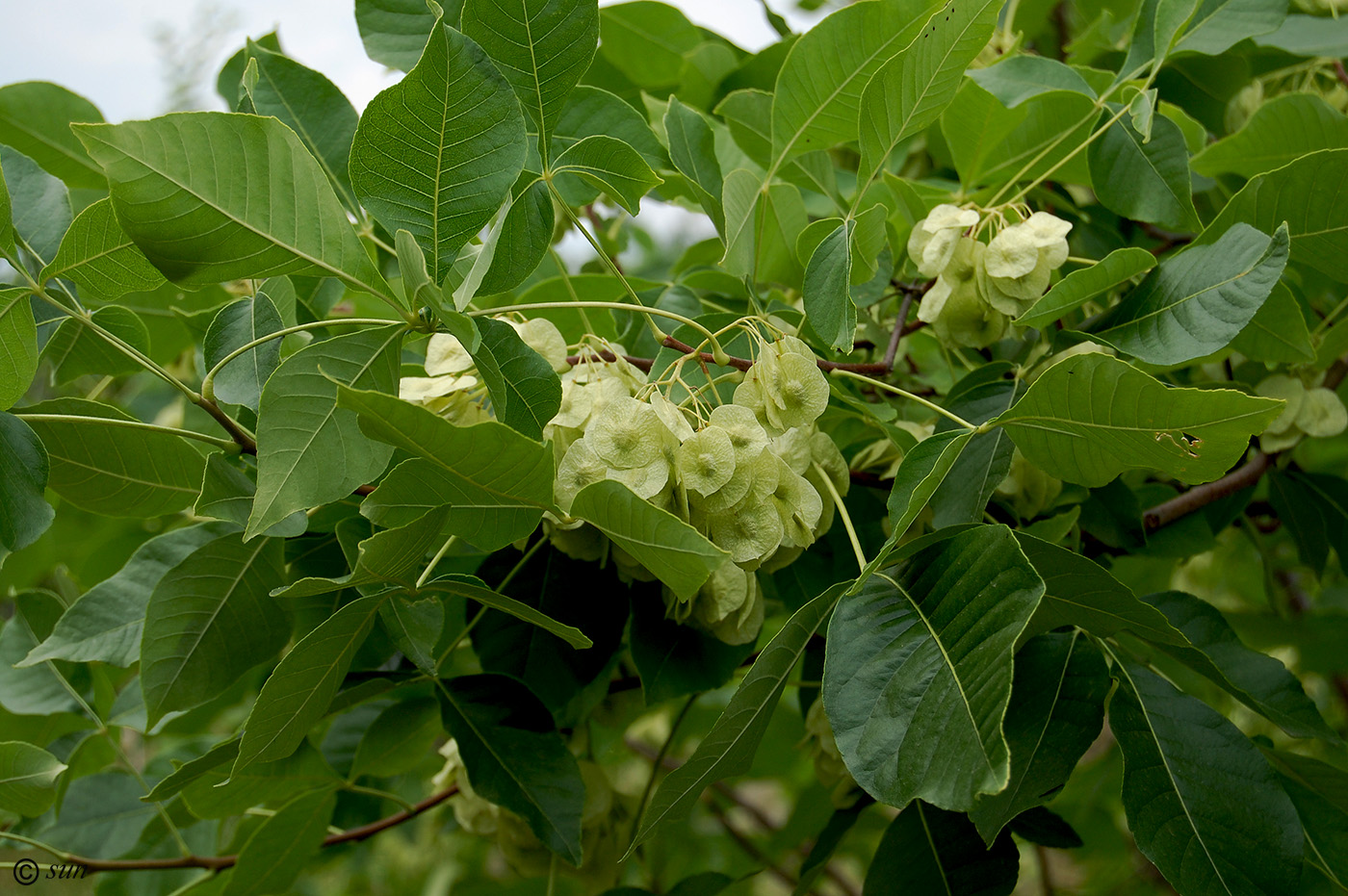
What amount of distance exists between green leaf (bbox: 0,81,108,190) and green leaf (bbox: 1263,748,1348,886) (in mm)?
1312

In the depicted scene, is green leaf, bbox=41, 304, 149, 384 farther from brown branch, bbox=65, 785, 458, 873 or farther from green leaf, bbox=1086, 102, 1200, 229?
green leaf, bbox=1086, 102, 1200, 229

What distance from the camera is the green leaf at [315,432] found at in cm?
59

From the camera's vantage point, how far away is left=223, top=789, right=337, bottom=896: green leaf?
3.29ft

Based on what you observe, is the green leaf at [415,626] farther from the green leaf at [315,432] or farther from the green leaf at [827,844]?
the green leaf at [827,844]

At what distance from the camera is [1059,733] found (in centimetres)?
77

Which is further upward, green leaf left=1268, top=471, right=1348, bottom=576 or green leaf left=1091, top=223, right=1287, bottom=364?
green leaf left=1091, top=223, right=1287, bottom=364

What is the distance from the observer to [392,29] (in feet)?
2.84

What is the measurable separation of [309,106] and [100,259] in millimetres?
265

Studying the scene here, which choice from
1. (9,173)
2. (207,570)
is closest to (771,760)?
(207,570)

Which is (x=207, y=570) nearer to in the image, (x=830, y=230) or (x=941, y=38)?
(x=830, y=230)

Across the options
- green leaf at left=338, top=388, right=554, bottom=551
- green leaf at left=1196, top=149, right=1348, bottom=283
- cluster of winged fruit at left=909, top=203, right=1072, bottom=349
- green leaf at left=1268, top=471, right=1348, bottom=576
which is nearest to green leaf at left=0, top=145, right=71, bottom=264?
green leaf at left=338, top=388, right=554, bottom=551

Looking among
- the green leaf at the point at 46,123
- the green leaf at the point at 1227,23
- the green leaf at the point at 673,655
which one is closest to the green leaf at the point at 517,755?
the green leaf at the point at 673,655

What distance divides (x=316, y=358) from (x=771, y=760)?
51.0 inches

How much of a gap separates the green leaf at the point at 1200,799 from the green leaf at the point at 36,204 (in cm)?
95
